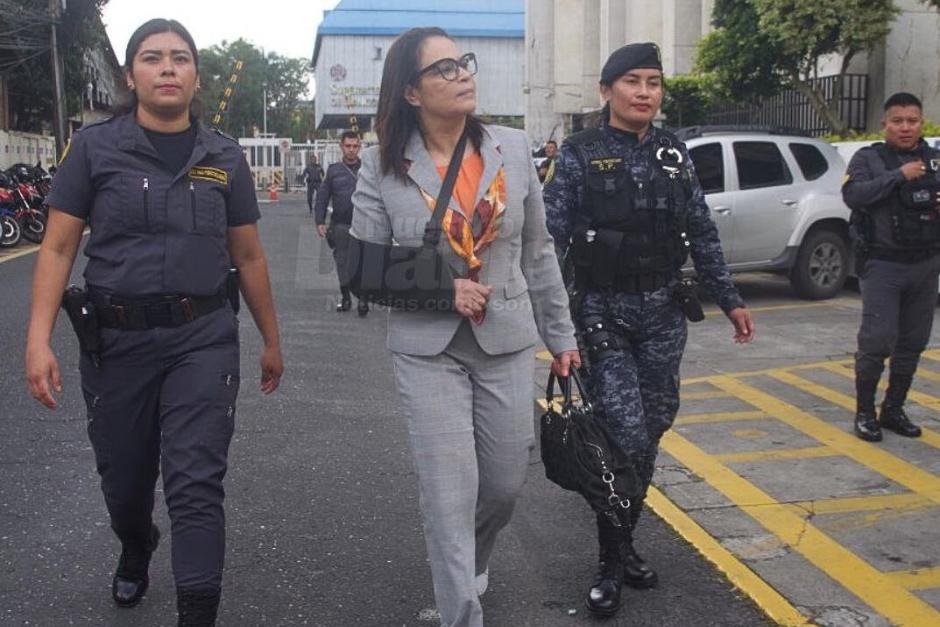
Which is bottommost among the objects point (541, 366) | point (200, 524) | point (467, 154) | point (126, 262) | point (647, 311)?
point (541, 366)

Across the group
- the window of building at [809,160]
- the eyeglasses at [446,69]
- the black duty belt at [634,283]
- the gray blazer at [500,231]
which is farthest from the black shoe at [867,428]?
the window of building at [809,160]

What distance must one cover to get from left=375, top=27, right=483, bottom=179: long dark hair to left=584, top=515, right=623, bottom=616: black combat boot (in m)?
1.47

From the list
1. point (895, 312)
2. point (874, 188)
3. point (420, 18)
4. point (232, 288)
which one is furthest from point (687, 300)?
point (420, 18)

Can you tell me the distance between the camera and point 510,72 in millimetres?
65438

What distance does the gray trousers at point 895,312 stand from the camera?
6273mm

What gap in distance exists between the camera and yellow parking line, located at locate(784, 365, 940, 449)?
662 centimetres

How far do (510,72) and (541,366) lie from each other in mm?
58039

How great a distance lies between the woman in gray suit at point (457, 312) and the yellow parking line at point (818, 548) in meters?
1.53

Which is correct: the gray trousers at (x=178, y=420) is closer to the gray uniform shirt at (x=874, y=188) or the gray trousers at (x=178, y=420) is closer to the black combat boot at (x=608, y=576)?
the black combat boot at (x=608, y=576)

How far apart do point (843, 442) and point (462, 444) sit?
12.3 feet

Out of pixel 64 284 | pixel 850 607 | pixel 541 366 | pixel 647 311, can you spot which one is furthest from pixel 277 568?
pixel 541 366

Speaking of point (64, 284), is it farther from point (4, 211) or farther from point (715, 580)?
point (4, 211)

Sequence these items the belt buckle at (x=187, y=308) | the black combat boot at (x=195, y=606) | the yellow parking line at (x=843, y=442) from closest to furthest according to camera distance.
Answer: the black combat boot at (x=195, y=606) → the belt buckle at (x=187, y=308) → the yellow parking line at (x=843, y=442)

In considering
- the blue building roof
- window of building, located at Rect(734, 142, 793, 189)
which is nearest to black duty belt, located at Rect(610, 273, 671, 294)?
window of building, located at Rect(734, 142, 793, 189)
